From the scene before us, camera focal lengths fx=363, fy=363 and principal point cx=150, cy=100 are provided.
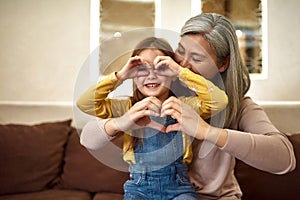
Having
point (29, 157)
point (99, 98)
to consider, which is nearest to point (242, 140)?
point (99, 98)

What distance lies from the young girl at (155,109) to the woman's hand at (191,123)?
0.03 meters

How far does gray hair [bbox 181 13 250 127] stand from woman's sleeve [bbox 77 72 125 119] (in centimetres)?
30

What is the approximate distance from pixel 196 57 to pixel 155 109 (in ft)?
0.78

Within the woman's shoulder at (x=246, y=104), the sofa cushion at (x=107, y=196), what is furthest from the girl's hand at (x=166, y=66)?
the sofa cushion at (x=107, y=196)

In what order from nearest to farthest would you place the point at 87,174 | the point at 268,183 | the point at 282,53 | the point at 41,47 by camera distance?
the point at 268,183
the point at 87,174
the point at 282,53
the point at 41,47

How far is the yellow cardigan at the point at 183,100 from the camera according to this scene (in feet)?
3.00

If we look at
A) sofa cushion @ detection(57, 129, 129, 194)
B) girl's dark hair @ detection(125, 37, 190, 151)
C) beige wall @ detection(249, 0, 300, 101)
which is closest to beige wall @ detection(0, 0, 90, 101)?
sofa cushion @ detection(57, 129, 129, 194)

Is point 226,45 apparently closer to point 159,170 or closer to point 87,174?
point 159,170

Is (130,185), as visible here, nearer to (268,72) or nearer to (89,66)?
(89,66)

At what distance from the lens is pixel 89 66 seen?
1013 mm

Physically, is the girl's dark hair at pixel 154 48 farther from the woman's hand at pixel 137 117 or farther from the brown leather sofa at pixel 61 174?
the brown leather sofa at pixel 61 174

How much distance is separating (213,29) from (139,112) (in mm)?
364

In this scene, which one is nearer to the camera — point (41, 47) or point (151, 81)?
point (151, 81)

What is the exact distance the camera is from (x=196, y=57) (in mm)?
1051
